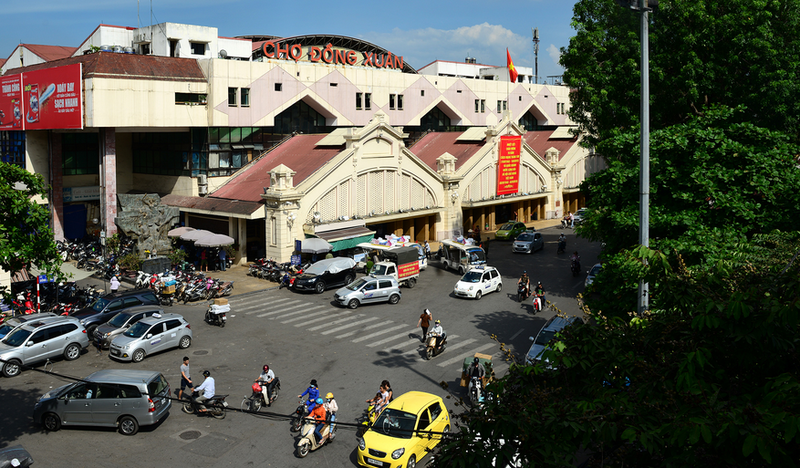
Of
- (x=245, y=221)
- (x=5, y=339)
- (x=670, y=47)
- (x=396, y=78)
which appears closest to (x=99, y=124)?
(x=245, y=221)

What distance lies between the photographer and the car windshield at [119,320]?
26.2m

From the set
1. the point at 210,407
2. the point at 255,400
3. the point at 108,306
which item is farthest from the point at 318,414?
the point at 108,306

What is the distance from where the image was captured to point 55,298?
32.4 m

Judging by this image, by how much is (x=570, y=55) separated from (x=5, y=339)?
29855mm

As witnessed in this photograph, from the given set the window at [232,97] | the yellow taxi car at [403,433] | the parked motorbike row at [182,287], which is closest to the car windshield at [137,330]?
the parked motorbike row at [182,287]

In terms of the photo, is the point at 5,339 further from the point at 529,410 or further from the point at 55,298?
the point at 529,410

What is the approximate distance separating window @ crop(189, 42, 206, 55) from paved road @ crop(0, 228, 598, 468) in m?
23.8

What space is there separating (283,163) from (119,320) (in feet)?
69.1

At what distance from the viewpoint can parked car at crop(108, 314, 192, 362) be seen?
79.2ft

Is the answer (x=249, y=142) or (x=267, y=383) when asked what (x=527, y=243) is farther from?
(x=267, y=383)

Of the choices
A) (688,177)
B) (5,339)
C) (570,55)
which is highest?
(570,55)

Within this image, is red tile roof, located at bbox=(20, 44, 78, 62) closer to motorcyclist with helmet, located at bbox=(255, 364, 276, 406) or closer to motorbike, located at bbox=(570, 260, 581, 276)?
motorcyclist with helmet, located at bbox=(255, 364, 276, 406)

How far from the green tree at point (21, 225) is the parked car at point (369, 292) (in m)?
16.5

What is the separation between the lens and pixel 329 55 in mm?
52375
